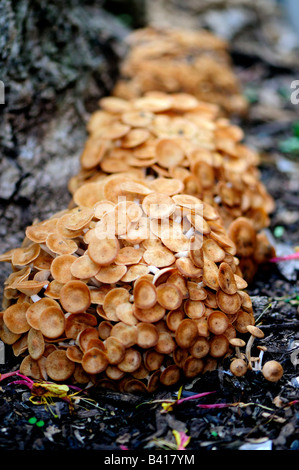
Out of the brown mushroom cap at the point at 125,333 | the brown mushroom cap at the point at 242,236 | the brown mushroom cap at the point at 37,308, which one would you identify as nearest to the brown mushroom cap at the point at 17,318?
the brown mushroom cap at the point at 37,308

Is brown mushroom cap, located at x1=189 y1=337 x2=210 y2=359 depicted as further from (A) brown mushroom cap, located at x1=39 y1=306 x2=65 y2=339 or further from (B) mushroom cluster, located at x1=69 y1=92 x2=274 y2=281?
(B) mushroom cluster, located at x1=69 y1=92 x2=274 y2=281

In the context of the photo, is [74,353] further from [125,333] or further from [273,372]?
[273,372]

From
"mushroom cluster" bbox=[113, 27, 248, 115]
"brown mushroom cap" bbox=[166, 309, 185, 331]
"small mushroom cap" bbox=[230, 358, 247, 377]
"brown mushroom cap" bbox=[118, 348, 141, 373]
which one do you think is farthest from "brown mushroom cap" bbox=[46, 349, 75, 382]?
"mushroom cluster" bbox=[113, 27, 248, 115]

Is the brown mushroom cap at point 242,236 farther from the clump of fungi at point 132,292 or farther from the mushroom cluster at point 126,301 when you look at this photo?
the mushroom cluster at point 126,301

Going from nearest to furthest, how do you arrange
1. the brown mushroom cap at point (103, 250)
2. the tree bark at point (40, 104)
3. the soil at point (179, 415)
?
the soil at point (179, 415), the brown mushroom cap at point (103, 250), the tree bark at point (40, 104)

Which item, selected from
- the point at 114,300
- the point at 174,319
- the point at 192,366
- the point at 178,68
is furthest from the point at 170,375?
the point at 178,68
